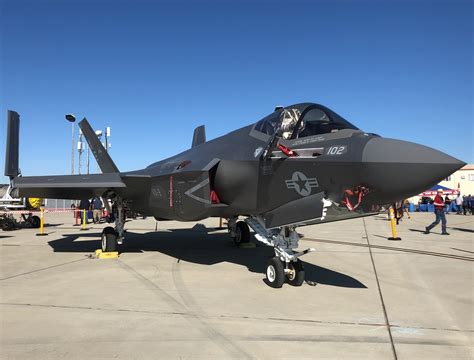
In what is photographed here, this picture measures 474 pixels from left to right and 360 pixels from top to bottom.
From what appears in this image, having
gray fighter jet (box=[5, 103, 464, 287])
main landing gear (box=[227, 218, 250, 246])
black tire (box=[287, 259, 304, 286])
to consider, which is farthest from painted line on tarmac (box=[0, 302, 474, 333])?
main landing gear (box=[227, 218, 250, 246])

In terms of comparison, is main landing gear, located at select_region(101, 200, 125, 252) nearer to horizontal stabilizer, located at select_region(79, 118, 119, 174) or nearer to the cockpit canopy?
horizontal stabilizer, located at select_region(79, 118, 119, 174)

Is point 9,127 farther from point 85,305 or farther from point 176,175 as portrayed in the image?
point 85,305

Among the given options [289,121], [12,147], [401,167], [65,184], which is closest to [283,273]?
[289,121]

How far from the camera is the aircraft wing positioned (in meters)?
9.62

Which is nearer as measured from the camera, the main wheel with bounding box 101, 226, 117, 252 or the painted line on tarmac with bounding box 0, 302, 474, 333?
the painted line on tarmac with bounding box 0, 302, 474, 333

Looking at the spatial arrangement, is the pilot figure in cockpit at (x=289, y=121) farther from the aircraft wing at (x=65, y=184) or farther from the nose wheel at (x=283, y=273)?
the aircraft wing at (x=65, y=184)

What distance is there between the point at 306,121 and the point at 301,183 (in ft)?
3.60

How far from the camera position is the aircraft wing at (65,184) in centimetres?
962

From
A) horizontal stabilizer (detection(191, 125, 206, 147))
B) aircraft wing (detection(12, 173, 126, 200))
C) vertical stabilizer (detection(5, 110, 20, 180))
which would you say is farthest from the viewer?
horizontal stabilizer (detection(191, 125, 206, 147))

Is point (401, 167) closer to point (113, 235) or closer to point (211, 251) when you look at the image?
point (211, 251)

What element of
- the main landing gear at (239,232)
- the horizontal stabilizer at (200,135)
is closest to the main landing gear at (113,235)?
the main landing gear at (239,232)

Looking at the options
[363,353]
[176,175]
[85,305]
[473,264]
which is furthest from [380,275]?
[85,305]

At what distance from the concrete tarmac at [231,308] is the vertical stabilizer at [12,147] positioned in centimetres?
249

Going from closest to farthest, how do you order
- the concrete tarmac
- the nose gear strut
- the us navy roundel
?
the concrete tarmac → the nose gear strut → the us navy roundel
